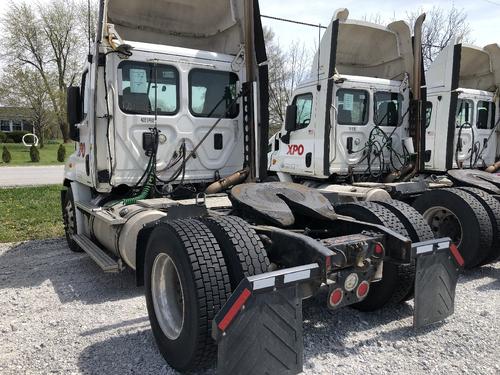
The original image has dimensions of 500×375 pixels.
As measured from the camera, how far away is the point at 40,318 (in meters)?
4.19

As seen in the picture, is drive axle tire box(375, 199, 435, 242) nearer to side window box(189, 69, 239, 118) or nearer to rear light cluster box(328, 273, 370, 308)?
rear light cluster box(328, 273, 370, 308)

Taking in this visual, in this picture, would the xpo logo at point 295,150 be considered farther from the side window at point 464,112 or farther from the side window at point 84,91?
the side window at point 84,91

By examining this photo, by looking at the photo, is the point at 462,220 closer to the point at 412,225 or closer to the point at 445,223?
the point at 445,223

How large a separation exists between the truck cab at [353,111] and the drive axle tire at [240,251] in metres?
4.74

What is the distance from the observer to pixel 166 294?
341 centimetres

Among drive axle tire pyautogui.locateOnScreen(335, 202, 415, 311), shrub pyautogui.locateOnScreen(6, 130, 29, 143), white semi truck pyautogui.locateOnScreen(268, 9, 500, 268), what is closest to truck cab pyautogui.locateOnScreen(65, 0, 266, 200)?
white semi truck pyautogui.locateOnScreen(268, 9, 500, 268)

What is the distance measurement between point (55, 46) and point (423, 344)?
4404 cm

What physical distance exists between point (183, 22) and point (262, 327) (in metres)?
5.24

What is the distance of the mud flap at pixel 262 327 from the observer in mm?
2564

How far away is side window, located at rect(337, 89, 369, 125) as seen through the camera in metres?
7.89

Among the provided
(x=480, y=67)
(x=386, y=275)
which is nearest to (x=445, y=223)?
(x=386, y=275)

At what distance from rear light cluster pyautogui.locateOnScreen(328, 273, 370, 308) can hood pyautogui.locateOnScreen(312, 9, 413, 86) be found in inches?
206

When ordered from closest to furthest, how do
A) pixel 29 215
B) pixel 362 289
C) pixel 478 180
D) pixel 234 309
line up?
pixel 234 309 → pixel 362 289 → pixel 478 180 → pixel 29 215

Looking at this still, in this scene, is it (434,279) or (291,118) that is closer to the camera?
(434,279)
